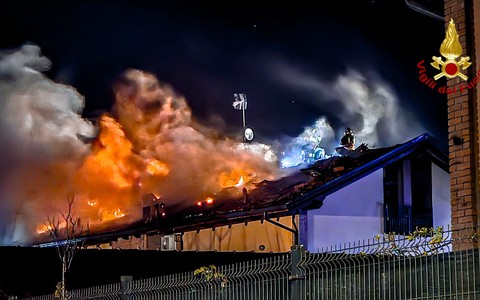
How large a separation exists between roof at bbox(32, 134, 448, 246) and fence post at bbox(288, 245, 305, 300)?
43.9 ft

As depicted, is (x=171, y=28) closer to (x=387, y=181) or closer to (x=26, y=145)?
(x=26, y=145)

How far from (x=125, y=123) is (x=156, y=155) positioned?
7.25 feet

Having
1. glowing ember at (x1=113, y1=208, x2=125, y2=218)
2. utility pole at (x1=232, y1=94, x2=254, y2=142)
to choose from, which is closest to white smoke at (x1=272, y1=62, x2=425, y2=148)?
utility pole at (x1=232, y1=94, x2=254, y2=142)

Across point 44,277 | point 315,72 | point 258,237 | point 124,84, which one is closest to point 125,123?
point 124,84

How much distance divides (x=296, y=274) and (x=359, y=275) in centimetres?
100

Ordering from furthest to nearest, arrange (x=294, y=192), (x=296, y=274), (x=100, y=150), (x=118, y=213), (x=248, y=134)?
1. (x=100, y=150)
2. (x=248, y=134)
3. (x=118, y=213)
4. (x=294, y=192)
5. (x=296, y=274)

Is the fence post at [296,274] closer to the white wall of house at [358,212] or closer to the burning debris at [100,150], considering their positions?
the white wall of house at [358,212]

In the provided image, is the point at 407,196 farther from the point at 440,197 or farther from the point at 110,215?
the point at 110,215

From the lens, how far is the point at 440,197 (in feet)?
84.7

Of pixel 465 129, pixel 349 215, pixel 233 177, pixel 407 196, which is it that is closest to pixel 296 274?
pixel 465 129

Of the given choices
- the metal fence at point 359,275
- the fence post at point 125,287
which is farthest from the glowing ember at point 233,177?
the metal fence at point 359,275

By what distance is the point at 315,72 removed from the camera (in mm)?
41531

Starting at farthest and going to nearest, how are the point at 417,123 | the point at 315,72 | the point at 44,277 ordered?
the point at 315,72 < the point at 417,123 < the point at 44,277

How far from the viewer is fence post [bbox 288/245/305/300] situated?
940 cm
